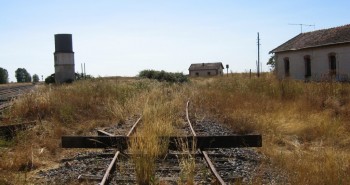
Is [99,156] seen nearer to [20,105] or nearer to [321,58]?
[20,105]

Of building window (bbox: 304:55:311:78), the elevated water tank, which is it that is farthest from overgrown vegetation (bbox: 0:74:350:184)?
the elevated water tank

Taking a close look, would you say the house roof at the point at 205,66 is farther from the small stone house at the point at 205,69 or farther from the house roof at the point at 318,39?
the house roof at the point at 318,39

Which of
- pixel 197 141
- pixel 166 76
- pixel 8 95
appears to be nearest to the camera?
pixel 197 141

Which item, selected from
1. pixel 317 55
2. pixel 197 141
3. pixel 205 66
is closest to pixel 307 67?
pixel 317 55

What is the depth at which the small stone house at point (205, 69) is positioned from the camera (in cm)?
9894

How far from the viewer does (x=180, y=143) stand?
293 inches

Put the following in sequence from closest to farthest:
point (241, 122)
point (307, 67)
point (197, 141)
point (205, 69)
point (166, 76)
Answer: point (197, 141)
point (241, 122)
point (307, 67)
point (166, 76)
point (205, 69)

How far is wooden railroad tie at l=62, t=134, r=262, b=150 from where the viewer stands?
7578 millimetres

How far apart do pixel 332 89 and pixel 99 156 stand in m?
11.9

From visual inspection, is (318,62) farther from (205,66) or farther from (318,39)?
(205,66)

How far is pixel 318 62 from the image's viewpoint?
106 ft

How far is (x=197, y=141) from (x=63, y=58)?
105ft

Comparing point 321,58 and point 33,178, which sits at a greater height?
point 321,58

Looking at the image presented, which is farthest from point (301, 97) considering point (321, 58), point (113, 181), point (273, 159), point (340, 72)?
point (321, 58)
